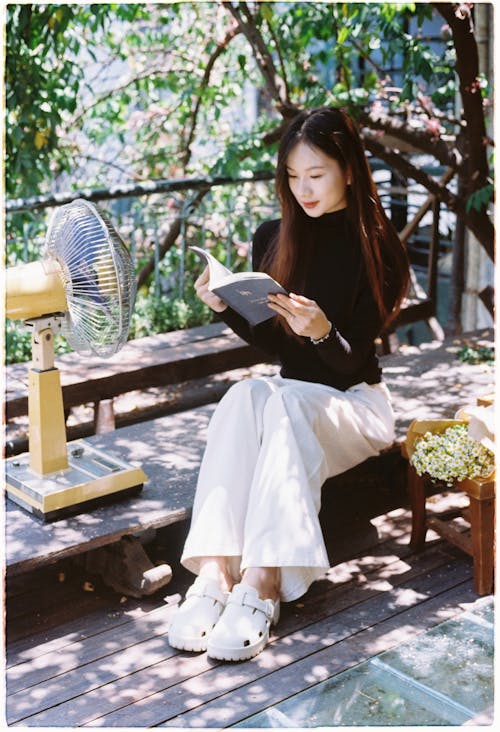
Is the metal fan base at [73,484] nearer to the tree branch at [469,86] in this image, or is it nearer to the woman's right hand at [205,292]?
the woman's right hand at [205,292]

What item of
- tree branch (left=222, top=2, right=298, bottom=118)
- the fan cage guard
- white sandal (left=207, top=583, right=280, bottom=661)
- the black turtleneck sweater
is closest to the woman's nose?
the black turtleneck sweater

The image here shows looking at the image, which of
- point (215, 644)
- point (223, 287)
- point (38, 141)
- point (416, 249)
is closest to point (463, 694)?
point (215, 644)

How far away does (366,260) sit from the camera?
380cm

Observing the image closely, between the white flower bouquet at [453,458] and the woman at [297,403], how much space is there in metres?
0.20

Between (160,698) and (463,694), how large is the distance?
94 centimetres

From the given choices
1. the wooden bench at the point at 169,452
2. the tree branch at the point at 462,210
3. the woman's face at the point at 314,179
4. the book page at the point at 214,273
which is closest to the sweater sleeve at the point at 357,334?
the woman's face at the point at 314,179

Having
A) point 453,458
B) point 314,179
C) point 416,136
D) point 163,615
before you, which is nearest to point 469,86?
point 416,136

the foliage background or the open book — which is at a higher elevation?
the foliage background

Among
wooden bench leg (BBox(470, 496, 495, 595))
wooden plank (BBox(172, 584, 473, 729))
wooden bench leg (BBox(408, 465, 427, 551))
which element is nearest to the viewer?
wooden plank (BBox(172, 584, 473, 729))

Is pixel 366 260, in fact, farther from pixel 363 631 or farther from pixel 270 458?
pixel 363 631

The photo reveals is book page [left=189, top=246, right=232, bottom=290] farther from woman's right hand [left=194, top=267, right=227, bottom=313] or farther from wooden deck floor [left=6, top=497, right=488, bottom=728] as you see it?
wooden deck floor [left=6, top=497, right=488, bottom=728]

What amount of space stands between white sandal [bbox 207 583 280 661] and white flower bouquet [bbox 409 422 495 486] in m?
0.81

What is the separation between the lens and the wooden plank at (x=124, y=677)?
3.09 meters

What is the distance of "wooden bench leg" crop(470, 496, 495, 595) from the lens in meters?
3.72
